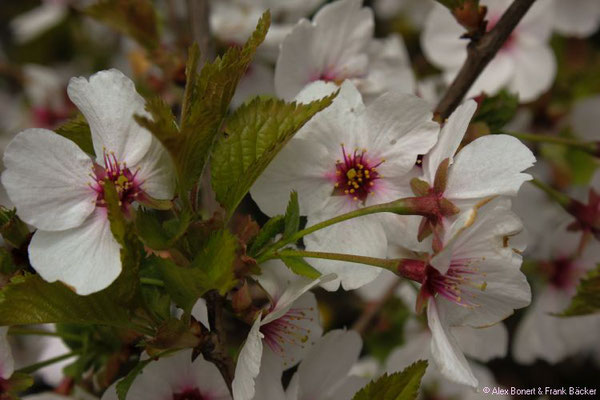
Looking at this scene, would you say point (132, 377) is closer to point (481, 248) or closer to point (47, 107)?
point (481, 248)

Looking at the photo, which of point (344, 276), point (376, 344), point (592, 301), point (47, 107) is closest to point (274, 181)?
point (344, 276)

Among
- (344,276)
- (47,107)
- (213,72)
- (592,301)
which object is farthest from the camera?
(47,107)

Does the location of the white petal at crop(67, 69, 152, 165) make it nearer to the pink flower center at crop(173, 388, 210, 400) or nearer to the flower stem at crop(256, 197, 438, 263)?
the flower stem at crop(256, 197, 438, 263)

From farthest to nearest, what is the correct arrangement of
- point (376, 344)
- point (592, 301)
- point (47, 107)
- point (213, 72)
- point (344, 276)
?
point (47, 107) → point (376, 344) → point (592, 301) → point (344, 276) → point (213, 72)

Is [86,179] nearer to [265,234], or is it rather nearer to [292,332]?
[265,234]

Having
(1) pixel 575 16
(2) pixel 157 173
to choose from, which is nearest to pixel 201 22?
(2) pixel 157 173

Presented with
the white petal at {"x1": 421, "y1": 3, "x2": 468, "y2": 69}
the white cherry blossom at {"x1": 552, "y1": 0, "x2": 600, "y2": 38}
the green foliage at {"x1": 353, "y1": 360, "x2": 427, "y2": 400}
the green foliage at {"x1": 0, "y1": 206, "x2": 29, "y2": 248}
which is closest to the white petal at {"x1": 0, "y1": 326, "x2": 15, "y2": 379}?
the green foliage at {"x1": 0, "y1": 206, "x2": 29, "y2": 248}
